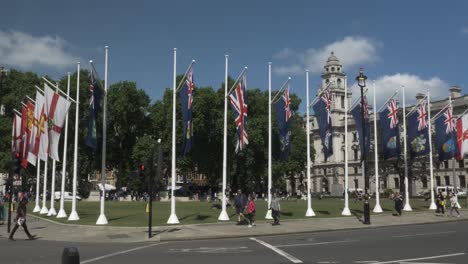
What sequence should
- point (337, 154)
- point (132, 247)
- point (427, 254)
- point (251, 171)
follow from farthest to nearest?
point (337, 154)
point (251, 171)
point (132, 247)
point (427, 254)

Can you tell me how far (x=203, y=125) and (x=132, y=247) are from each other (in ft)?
162

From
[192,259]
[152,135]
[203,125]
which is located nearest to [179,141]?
[203,125]

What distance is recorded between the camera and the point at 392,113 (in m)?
36.2

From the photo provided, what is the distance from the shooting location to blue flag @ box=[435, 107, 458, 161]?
37969mm

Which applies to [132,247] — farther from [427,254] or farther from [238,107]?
[238,107]

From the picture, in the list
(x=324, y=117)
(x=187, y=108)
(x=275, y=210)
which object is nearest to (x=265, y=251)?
(x=275, y=210)

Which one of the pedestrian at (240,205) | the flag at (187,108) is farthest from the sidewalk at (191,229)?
the flag at (187,108)

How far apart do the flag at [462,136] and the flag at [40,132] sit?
2923 centimetres

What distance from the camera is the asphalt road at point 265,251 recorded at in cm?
1448

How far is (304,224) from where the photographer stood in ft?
94.3

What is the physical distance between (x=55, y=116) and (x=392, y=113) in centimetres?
2261

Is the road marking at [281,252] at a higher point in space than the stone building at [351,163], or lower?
lower

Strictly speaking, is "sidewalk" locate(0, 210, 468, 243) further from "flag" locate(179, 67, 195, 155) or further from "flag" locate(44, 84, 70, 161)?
"flag" locate(179, 67, 195, 155)

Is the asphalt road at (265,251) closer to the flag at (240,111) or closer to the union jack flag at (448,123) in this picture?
the flag at (240,111)
